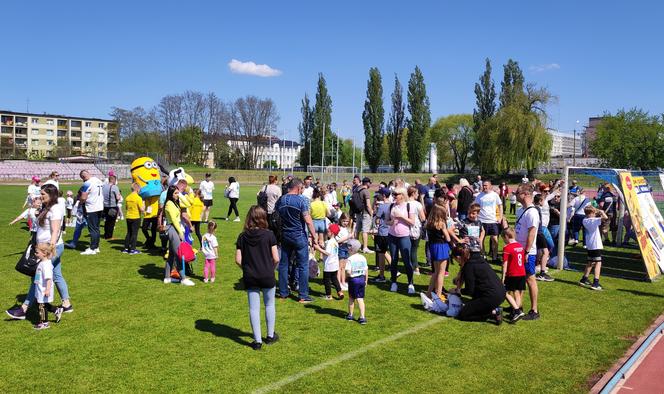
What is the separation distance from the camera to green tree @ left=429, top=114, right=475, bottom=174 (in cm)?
8788

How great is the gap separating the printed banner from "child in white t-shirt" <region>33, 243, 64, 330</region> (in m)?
11.0

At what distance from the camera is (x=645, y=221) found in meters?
11.1

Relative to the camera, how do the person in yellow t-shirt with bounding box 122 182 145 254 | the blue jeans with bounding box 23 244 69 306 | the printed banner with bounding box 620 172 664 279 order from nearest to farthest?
the blue jeans with bounding box 23 244 69 306, the printed banner with bounding box 620 172 664 279, the person in yellow t-shirt with bounding box 122 182 145 254

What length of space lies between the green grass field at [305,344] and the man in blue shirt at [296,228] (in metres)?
0.54

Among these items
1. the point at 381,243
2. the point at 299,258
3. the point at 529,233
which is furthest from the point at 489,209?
the point at 299,258

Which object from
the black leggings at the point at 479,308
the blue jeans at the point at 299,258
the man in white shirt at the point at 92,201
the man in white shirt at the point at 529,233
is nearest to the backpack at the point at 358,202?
the blue jeans at the point at 299,258

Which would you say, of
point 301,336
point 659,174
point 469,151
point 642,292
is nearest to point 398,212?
point 301,336

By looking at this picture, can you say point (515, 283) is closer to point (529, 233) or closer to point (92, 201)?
point (529, 233)

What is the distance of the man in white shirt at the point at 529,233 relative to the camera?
24.6 ft

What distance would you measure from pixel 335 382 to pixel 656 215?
10779 mm

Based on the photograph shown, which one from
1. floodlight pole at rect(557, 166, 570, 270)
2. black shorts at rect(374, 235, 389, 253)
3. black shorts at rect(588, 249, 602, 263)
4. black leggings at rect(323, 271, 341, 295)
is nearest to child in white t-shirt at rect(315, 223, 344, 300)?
black leggings at rect(323, 271, 341, 295)

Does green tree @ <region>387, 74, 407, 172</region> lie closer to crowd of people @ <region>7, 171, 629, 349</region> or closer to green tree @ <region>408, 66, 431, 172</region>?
green tree @ <region>408, 66, 431, 172</region>

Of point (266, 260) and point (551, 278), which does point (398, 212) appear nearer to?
point (266, 260)

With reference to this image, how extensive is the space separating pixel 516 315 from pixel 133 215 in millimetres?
8620
